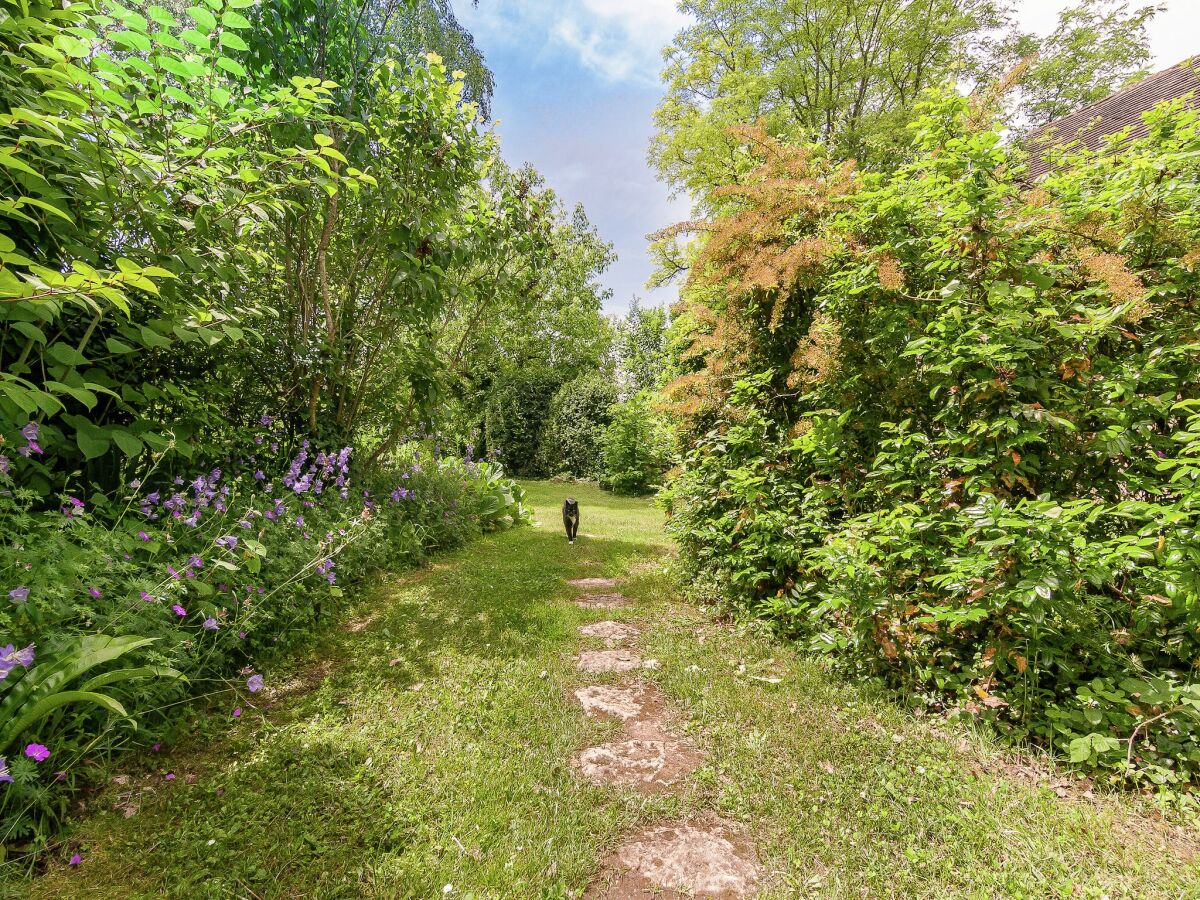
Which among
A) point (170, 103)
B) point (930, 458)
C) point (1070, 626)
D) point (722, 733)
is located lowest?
point (722, 733)

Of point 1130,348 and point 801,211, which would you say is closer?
point 1130,348

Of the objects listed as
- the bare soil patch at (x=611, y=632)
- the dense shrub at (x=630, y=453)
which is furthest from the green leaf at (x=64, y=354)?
the dense shrub at (x=630, y=453)

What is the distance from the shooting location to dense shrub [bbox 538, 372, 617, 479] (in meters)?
16.6

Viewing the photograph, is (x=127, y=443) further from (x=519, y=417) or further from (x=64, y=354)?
(x=519, y=417)

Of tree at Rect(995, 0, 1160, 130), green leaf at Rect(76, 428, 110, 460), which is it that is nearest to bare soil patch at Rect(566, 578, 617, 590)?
green leaf at Rect(76, 428, 110, 460)

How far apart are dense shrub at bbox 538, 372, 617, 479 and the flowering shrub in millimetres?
12621

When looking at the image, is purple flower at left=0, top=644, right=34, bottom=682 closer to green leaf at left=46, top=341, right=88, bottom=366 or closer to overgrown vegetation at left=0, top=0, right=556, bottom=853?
overgrown vegetation at left=0, top=0, right=556, bottom=853

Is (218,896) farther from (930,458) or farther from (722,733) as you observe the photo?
(930,458)

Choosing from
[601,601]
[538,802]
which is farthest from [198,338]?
[601,601]

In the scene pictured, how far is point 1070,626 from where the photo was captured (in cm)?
209

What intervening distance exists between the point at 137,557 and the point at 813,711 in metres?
3.75

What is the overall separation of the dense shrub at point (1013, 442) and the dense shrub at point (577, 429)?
12.9 meters

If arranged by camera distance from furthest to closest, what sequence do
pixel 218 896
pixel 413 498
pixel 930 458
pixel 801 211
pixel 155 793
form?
pixel 413 498 → pixel 801 211 → pixel 930 458 → pixel 155 793 → pixel 218 896

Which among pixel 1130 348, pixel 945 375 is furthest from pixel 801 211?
pixel 1130 348
